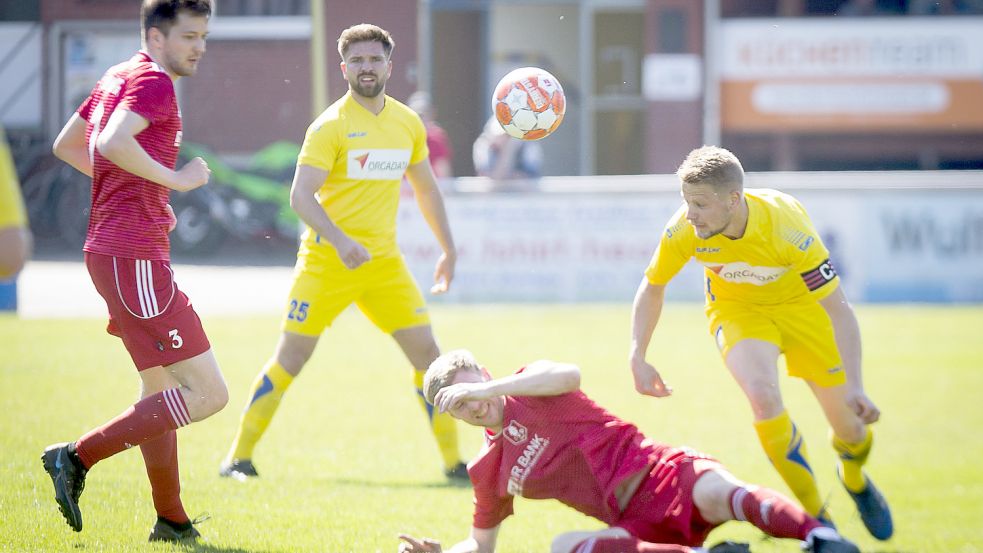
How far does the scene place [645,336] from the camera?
561 centimetres

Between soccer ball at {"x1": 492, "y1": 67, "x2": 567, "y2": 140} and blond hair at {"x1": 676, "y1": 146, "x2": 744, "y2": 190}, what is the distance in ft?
4.28

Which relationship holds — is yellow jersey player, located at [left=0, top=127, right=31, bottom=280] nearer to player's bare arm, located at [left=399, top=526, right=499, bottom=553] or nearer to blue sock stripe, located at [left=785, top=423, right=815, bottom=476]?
player's bare arm, located at [left=399, top=526, right=499, bottom=553]

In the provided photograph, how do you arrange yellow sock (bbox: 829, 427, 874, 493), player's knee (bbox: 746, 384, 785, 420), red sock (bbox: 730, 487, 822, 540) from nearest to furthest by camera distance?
red sock (bbox: 730, 487, 822, 540) → player's knee (bbox: 746, 384, 785, 420) → yellow sock (bbox: 829, 427, 874, 493)

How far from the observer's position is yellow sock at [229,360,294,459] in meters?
6.80

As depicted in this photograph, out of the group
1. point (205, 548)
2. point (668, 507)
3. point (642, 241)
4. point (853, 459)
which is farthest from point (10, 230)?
point (642, 241)

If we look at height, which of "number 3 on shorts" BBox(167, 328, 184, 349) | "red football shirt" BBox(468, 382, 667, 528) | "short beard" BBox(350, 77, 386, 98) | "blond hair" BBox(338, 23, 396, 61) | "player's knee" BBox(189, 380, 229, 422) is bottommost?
"red football shirt" BBox(468, 382, 667, 528)

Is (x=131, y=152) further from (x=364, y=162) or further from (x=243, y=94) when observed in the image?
(x=243, y=94)

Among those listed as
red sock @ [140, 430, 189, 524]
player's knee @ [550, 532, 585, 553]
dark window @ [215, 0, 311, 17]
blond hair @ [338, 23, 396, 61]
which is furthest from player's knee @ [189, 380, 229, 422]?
dark window @ [215, 0, 311, 17]

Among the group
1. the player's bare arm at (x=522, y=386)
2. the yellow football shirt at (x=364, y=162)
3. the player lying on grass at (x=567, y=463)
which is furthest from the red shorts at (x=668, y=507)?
the yellow football shirt at (x=364, y=162)

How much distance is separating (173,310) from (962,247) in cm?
1258

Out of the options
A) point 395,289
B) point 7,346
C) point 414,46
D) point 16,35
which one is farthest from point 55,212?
point 395,289

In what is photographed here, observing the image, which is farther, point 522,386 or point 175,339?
point 175,339

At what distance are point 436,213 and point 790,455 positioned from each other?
2.36 metres

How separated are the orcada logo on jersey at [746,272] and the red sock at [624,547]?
1.68 meters
